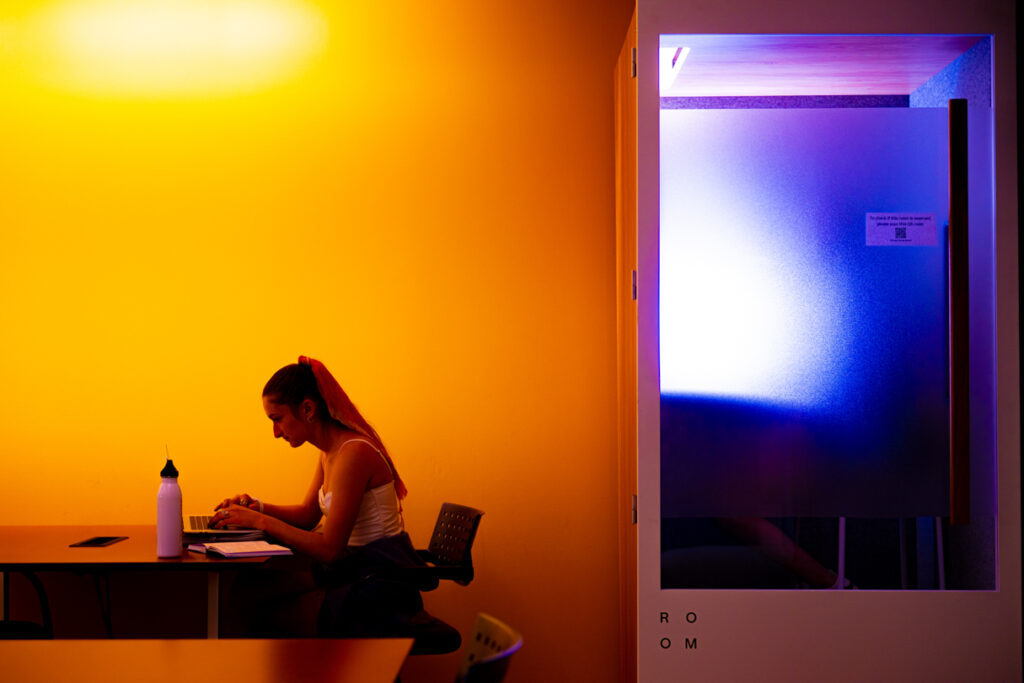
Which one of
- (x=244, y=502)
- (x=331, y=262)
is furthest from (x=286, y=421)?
(x=331, y=262)

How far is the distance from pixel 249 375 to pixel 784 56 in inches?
86.5

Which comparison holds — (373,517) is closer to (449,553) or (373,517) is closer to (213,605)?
(449,553)

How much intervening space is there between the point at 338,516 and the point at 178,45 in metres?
2.02

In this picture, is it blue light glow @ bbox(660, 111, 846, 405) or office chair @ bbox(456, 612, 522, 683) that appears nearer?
office chair @ bbox(456, 612, 522, 683)

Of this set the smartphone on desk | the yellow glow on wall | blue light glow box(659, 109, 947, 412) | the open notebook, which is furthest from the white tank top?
the yellow glow on wall

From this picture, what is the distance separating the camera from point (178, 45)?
12.4ft

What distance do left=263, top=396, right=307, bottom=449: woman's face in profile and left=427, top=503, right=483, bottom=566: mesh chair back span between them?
557mm

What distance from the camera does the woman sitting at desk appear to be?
9.19 ft

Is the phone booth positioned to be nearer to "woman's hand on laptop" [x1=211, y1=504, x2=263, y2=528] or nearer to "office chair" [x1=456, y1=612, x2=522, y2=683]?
"office chair" [x1=456, y1=612, x2=522, y2=683]

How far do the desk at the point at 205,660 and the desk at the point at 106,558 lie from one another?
2.07ft

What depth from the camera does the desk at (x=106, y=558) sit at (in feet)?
8.66

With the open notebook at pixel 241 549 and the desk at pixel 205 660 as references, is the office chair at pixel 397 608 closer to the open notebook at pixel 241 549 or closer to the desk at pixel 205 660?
the open notebook at pixel 241 549

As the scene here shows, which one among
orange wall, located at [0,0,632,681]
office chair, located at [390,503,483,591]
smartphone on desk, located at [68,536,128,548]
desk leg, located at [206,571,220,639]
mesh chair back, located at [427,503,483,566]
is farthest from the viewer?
orange wall, located at [0,0,632,681]

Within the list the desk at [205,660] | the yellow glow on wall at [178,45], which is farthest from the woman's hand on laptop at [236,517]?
the yellow glow on wall at [178,45]
